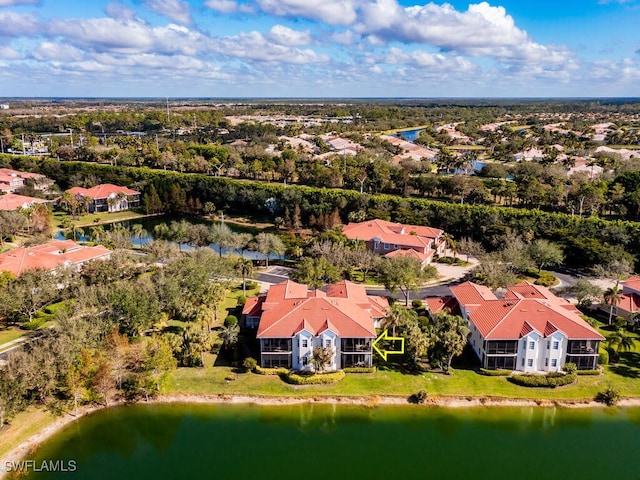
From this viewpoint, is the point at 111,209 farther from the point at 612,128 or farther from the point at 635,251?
the point at 612,128

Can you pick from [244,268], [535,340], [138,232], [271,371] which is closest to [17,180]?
[138,232]

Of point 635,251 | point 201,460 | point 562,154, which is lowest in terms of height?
point 201,460

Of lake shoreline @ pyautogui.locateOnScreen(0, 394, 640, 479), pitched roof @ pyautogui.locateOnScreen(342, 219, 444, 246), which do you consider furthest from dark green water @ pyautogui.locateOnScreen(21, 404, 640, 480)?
pitched roof @ pyautogui.locateOnScreen(342, 219, 444, 246)

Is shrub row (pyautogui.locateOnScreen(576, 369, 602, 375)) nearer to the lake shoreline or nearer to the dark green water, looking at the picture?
the lake shoreline

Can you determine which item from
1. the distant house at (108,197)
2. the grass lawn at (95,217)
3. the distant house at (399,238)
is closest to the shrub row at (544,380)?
the distant house at (399,238)

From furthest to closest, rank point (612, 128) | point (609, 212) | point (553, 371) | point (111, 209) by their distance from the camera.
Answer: point (612, 128), point (111, 209), point (609, 212), point (553, 371)

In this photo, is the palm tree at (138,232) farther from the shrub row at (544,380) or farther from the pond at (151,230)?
the shrub row at (544,380)

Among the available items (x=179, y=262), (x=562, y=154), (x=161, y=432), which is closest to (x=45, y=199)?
(x=179, y=262)
